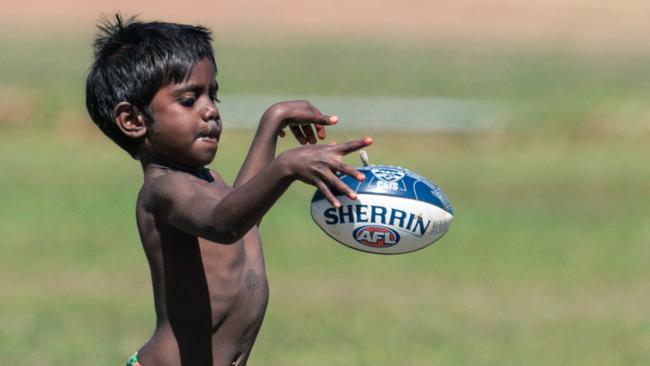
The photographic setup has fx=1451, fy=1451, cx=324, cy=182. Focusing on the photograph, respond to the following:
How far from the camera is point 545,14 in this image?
52.5m

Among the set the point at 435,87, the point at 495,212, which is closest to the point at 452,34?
the point at 435,87

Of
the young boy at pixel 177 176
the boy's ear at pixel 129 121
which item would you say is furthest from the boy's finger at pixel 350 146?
the boy's ear at pixel 129 121

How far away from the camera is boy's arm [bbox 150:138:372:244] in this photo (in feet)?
14.6

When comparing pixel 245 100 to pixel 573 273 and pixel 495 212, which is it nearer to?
pixel 495 212

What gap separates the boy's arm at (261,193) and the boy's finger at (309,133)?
87 centimetres

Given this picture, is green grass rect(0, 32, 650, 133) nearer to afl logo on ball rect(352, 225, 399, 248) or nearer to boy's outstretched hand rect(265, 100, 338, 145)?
boy's outstretched hand rect(265, 100, 338, 145)

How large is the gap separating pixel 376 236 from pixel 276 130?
2.28 feet

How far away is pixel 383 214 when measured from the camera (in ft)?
17.2

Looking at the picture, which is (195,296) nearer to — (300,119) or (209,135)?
(209,135)

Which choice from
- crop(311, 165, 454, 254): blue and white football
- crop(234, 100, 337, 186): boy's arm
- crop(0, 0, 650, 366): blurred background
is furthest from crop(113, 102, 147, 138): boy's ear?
crop(0, 0, 650, 366): blurred background

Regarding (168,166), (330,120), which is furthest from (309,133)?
(168,166)

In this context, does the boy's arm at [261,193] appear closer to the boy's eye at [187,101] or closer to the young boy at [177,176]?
the young boy at [177,176]

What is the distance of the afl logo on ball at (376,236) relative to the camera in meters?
5.26

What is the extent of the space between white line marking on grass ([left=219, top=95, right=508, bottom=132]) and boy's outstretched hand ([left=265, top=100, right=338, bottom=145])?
18102 millimetres
